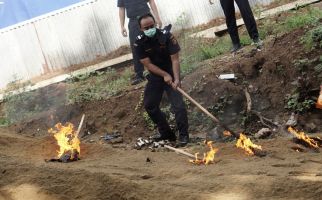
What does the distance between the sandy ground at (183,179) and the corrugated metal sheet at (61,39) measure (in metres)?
9.51

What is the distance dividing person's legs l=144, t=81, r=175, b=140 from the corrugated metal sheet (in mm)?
7563

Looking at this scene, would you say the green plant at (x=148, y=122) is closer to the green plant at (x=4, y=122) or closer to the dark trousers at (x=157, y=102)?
the dark trousers at (x=157, y=102)

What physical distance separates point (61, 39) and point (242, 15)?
830cm

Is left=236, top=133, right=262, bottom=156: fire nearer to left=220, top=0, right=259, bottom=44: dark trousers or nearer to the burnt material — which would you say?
the burnt material

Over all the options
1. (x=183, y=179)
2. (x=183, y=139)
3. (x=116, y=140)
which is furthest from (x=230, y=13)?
(x=183, y=179)

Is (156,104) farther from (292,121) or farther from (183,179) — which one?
(183,179)

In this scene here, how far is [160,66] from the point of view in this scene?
765cm

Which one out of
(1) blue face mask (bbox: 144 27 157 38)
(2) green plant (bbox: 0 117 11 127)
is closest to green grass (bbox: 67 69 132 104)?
(2) green plant (bbox: 0 117 11 127)

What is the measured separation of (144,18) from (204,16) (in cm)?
774

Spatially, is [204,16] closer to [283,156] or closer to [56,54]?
[56,54]

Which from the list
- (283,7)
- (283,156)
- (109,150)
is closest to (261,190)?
(283,156)

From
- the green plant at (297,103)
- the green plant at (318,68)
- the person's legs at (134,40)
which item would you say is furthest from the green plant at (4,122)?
the green plant at (318,68)

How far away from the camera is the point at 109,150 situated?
25.6ft

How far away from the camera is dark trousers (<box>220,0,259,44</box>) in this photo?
894cm
